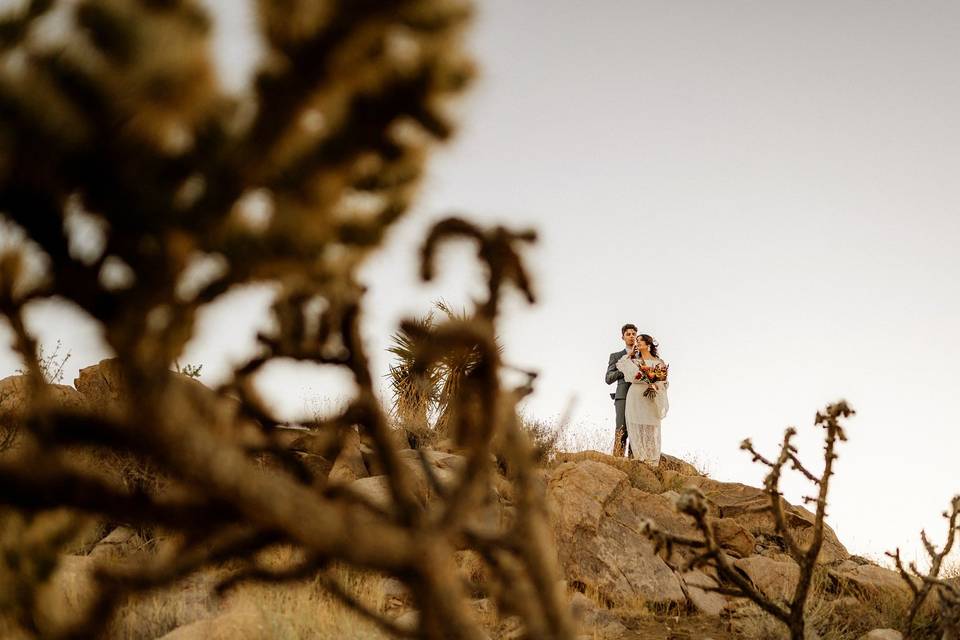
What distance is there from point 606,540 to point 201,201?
8.64m

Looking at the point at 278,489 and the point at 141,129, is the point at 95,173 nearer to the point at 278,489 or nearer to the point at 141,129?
the point at 141,129

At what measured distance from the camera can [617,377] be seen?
15.0 m

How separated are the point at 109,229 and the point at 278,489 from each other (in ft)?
1.02

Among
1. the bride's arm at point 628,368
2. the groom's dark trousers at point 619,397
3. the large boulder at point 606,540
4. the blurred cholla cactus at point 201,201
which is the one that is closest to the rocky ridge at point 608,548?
the large boulder at point 606,540

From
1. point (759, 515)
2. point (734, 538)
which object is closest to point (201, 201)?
point (734, 538)

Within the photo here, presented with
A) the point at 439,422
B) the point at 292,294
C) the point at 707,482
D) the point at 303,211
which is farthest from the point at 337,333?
the point at 707,482

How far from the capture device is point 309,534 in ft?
2.12

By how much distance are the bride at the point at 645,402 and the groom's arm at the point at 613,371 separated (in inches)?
38.6

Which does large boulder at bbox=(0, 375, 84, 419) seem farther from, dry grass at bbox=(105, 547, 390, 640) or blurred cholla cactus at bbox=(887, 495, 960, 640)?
blurred cholla cactus at bbox=(887, 495, 960, 640)

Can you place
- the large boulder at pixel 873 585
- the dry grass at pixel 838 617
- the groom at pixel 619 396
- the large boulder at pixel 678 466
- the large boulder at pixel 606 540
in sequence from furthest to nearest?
the groom at pixel 619 396 < the large boulder at pixel 678 466 < the large boulder at pixel 606 540 < the large boulder at pixel 873 585 < the dry grass at pixel 838 617

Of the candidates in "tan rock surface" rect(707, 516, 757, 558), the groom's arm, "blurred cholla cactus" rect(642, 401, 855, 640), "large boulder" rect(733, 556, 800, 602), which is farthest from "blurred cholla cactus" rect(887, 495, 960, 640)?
the groom's arm

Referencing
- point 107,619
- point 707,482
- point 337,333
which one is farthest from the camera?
point 707,482

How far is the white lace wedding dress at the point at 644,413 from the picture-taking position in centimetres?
1370

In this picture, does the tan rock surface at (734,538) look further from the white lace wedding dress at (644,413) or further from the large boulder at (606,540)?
the white lace wedding dress at (644,413)
